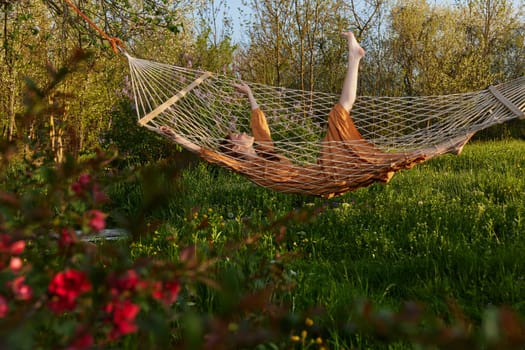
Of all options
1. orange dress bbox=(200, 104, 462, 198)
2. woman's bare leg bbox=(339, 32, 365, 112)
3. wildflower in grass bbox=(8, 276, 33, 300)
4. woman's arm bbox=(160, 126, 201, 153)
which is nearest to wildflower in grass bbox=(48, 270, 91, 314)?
wildflower in grass bbox=(8, 276, 33, 300)

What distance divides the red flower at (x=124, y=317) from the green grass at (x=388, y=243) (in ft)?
1.20

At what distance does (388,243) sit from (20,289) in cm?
182

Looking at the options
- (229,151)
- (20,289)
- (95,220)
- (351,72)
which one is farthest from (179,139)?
(20,289)

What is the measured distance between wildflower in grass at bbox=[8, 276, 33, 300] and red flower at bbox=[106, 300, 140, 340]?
9 centimetres

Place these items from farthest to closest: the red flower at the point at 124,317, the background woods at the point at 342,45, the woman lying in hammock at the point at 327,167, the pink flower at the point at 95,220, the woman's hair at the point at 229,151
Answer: the background woods at the point at 342,45 → the woman's hair at the point at 229,151 → the woman lying in hammock at the point at 327,167 → the pink flower at the point at 95,220 → the red flower at the point at 124,317

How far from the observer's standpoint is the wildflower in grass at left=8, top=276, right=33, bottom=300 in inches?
20.2

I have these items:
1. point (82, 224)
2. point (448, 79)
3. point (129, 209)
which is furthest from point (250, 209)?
point (448, 79)

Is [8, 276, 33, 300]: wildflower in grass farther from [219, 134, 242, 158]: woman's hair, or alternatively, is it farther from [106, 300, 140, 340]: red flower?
[219, 134, 242, 158]: woman's hair

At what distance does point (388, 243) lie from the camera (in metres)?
2.14

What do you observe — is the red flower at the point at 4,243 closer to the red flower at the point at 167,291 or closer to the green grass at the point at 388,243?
the red flower at the point at 167,291

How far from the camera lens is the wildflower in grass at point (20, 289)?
51cm

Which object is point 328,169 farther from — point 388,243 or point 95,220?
point 95,220

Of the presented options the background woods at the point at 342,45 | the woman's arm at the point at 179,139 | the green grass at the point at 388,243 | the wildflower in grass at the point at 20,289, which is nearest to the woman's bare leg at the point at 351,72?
the green grass at the point at 388,243

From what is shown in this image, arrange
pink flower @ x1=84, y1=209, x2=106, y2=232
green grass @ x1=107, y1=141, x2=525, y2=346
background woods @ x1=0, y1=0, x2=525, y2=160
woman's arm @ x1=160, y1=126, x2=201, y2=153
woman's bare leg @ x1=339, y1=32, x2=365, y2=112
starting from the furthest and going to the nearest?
background woods @ x1=0, y1=0, x2=525, y2=160 < woman's bare leg @ x1=339, y1=32, x2=365, y2=112 < woman's arm @ x1=160, y1=126, x2=201, y2=153 < green grass @ x1=107, y1=141, x2=525, y2=346 < pink flower @ x1=84, y1=209, x2=106, y2=232
